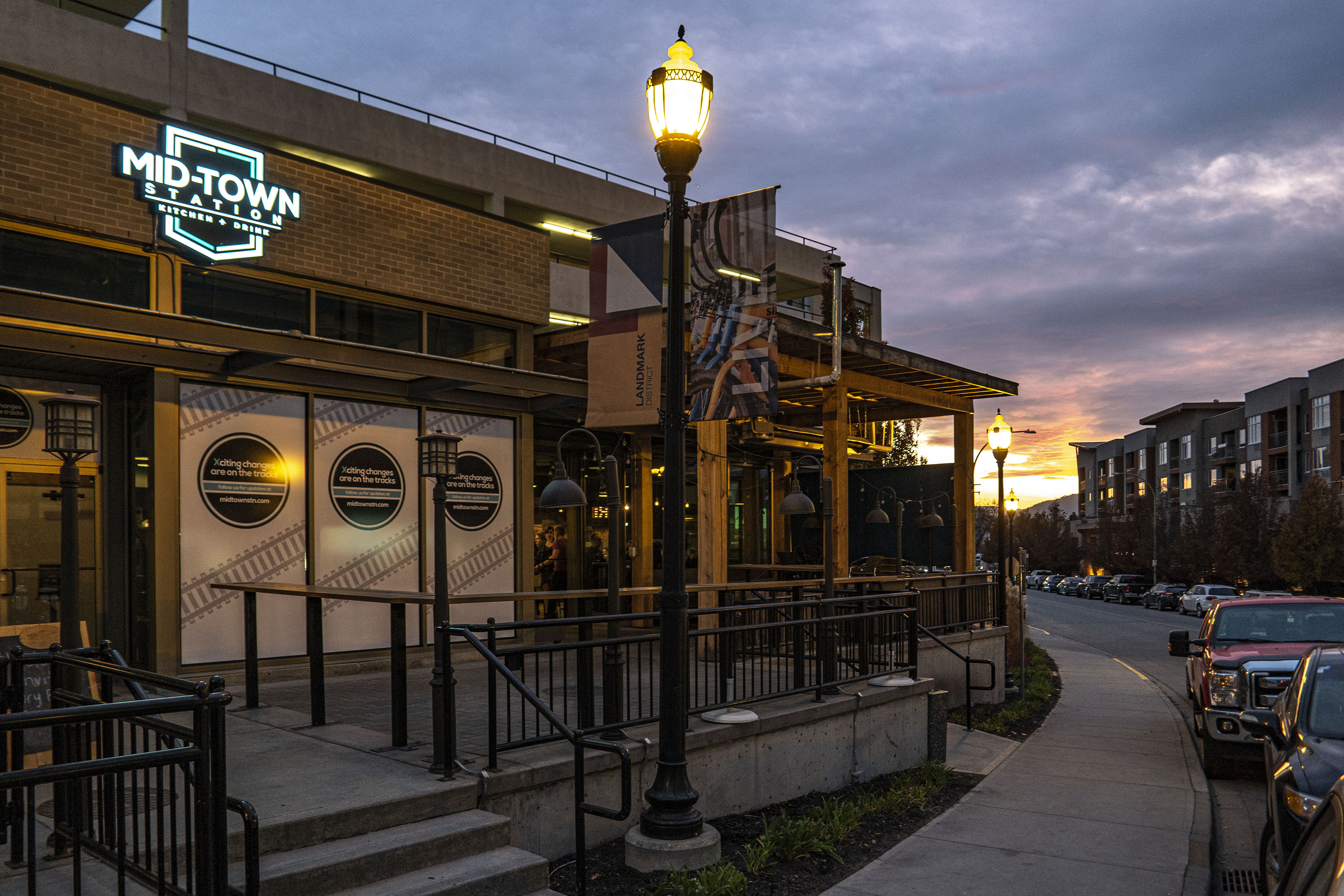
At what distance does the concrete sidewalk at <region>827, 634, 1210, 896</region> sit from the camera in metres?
6.72

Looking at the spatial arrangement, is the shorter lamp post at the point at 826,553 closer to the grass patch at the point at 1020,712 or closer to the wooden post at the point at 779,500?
the grass patch at the point at 1020,712

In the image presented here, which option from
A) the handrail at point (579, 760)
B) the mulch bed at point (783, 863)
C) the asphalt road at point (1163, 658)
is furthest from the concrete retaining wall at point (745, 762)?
the asphalt road at point (1163, 658)

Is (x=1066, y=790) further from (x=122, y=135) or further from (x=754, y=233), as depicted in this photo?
(x=122, y=135)

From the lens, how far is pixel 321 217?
11.6 m

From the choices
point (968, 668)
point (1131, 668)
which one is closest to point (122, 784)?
point (968, 668)

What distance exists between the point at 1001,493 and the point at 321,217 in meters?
11.9

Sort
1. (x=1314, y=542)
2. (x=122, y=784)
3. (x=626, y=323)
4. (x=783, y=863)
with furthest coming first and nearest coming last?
1. (x=1314, y=542)
2. (x=626, y=323)
3. (x=783, y=863)
4. (x=122, y=784)

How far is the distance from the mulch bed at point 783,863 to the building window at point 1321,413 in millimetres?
64741

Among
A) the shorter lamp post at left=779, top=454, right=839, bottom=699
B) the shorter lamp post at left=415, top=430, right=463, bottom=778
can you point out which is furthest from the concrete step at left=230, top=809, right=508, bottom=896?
the shorter lamp post at left=779, top=454, right=839, bottom=699

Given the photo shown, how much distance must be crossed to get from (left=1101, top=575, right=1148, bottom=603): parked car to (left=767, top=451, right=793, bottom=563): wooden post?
44.2 meters

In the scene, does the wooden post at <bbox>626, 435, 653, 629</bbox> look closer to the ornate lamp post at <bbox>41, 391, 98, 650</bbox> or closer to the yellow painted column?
the yellow painted column

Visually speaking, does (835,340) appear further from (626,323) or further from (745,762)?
(745,762)

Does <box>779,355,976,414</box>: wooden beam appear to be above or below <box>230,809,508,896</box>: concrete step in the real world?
above

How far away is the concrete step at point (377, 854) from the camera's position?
5035 mm
